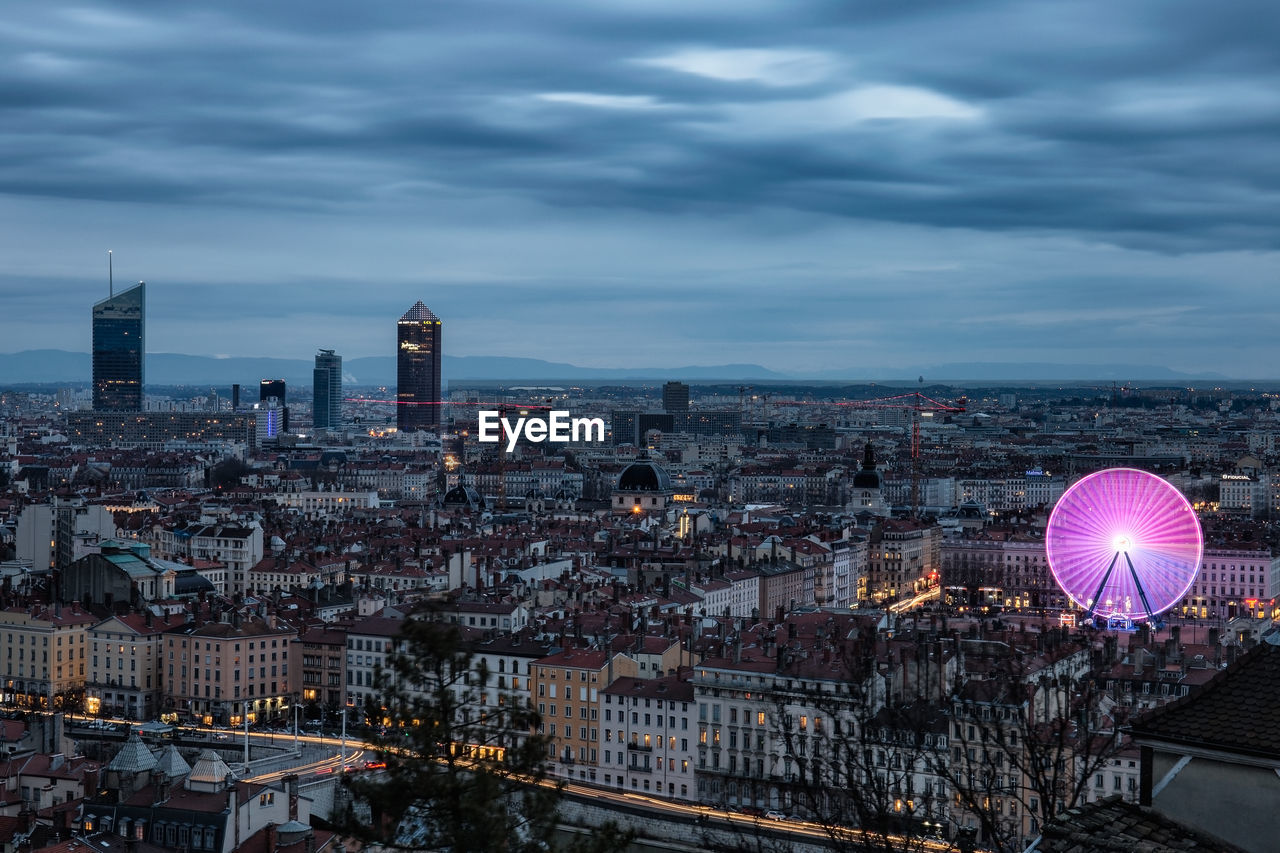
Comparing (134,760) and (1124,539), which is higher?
(1124,539)

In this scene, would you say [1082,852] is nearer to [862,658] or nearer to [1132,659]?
[862,658]

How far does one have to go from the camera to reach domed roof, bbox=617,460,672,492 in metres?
88.9

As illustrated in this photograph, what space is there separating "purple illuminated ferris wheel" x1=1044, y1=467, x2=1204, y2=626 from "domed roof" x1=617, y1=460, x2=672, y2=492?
146ft

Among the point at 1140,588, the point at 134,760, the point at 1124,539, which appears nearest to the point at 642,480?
the point at 1124,539

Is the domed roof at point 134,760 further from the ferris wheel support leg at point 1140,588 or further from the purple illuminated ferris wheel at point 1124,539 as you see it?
the ferris wheel support leg at point 1140,588

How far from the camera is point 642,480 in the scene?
89062 mm

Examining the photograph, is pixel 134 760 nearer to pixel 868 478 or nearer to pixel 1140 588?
pixel 1140 588

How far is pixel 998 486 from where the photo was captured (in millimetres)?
114438

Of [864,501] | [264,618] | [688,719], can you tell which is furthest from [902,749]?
[864,501]

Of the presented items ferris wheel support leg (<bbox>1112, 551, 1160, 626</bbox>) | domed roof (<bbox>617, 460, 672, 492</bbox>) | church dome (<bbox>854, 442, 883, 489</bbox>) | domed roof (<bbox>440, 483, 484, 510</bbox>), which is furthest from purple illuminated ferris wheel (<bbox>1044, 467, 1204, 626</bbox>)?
domed roof (<bbox>440, 483, 484, 510</bbox>)

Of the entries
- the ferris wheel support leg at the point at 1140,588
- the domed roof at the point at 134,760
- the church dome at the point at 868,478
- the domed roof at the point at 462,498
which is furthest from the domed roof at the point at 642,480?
the domed roof at the point at 134,760

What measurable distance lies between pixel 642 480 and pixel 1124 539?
45862 millimetres

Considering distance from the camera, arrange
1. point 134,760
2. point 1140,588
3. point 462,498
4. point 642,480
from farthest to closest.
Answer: point 462,498, point 642,480, point 1140,588, point 134,760

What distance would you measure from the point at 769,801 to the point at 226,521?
40.5 metres
